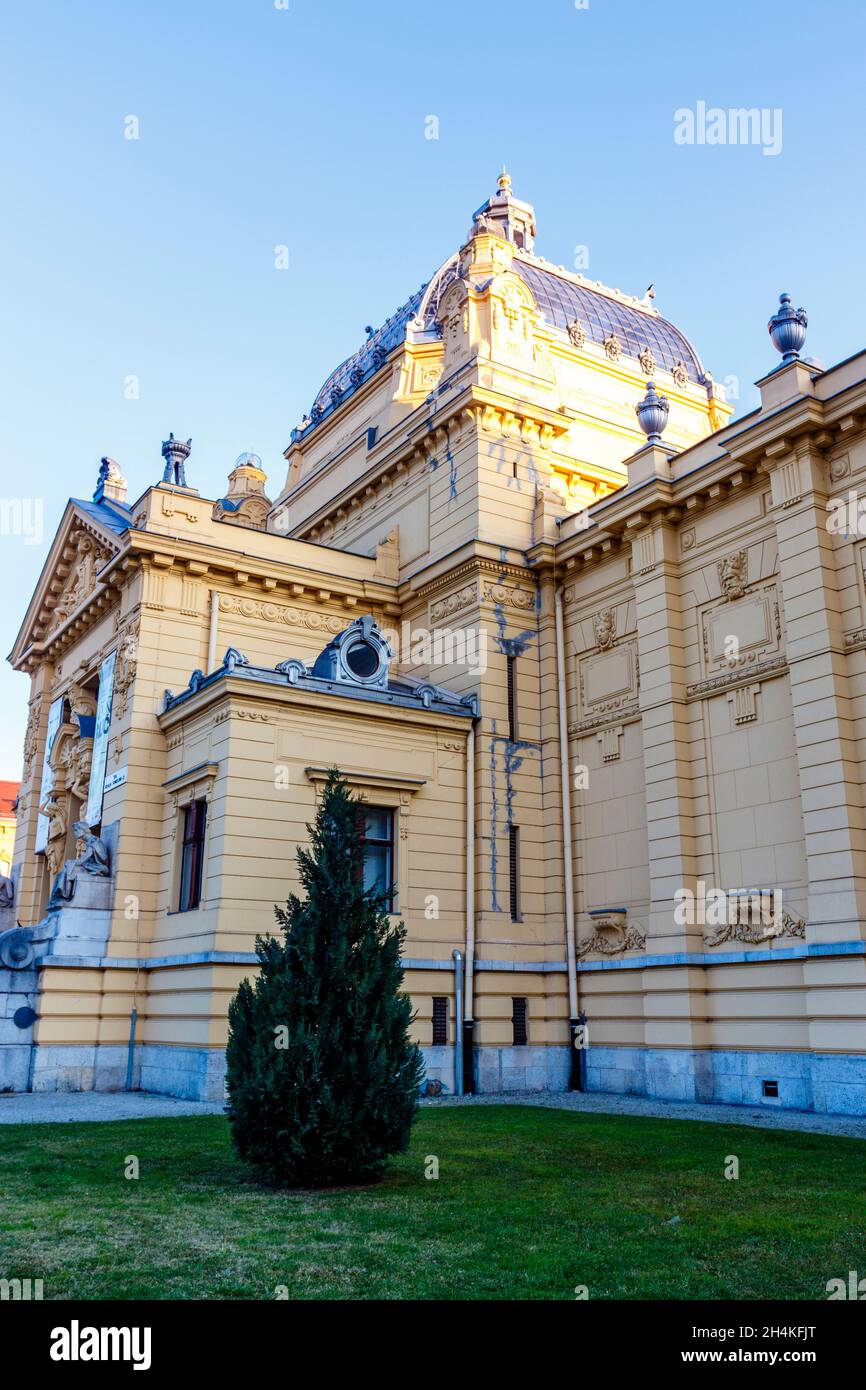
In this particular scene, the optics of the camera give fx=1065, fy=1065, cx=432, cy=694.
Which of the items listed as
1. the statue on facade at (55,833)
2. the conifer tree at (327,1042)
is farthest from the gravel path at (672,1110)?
the statue on facade at (55,833)

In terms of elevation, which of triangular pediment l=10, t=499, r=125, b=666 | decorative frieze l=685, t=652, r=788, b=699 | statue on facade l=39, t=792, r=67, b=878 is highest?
triangular pediment l=10, t=499, r=125, b=666

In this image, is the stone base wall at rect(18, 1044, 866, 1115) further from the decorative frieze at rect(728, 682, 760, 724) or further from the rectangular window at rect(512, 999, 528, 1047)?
the decorative frieze at rect(728, 682, 760, 724)

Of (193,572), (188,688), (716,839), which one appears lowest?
(716,839)

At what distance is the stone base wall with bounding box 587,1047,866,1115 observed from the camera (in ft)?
53.5

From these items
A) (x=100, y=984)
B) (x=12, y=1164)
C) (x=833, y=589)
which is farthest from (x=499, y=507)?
(x=12, y=1164)

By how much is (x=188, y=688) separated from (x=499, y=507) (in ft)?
28.4

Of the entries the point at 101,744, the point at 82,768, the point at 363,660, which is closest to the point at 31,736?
the point at 82,768

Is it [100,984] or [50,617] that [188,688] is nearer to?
[100,984]

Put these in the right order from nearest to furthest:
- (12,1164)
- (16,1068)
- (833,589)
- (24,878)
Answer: (12,1164), (833,589), (16,1068), (24,878)

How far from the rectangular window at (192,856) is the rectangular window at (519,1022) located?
711 cm

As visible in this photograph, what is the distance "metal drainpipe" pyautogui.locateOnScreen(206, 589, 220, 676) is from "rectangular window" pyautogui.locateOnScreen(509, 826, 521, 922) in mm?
8082

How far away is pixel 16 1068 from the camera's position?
69.8 ft

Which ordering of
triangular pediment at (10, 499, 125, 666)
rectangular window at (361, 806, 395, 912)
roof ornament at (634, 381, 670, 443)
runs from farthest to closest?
triangular pediment at (10, 499, 125, 666), roof ornament at (634, 381, 670, 443), rectangular window at (361, 806, 395, 912)

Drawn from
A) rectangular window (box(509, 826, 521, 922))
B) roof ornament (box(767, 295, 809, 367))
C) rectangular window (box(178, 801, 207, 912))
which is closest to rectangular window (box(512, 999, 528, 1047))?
rectangular window (box(509, 826, 521, 922))
